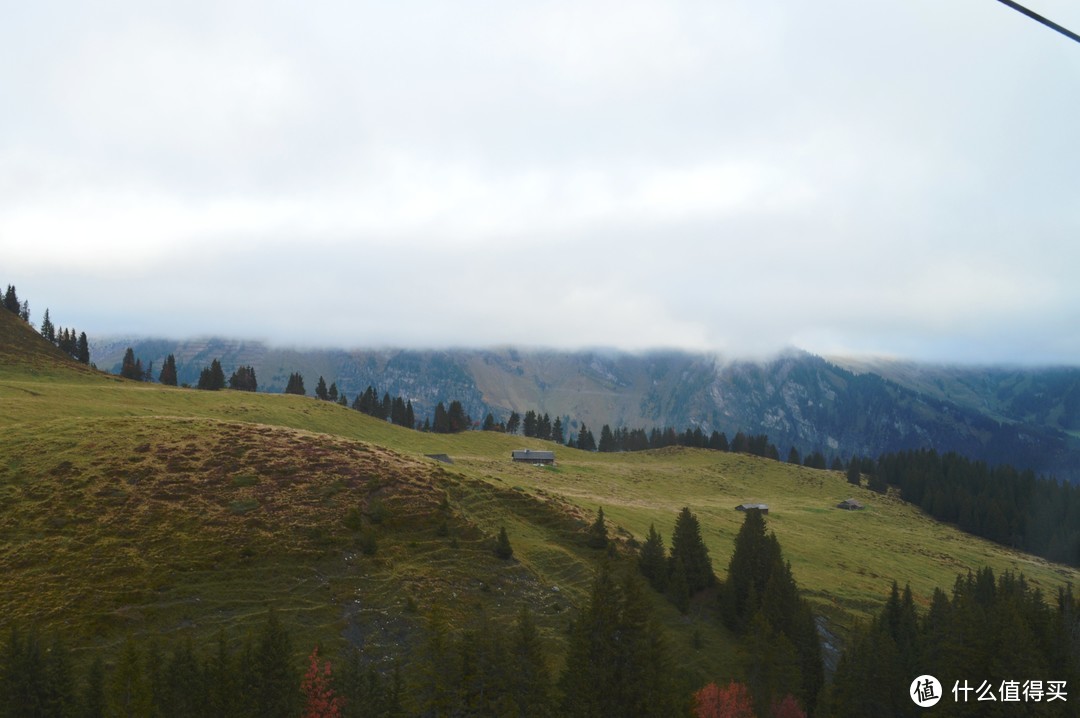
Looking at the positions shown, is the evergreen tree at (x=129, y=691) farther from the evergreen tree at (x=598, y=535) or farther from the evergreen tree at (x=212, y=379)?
the evergreen tree at (x=212, y=379)

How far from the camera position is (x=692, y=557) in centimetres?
7175

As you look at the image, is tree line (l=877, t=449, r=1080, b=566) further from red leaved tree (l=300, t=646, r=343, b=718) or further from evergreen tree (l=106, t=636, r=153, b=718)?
evergreen tree (l=106, t=636, r=153, b=718)

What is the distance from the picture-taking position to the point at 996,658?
4553cm

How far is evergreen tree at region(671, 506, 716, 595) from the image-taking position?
70250 mm

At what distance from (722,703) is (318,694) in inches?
1242

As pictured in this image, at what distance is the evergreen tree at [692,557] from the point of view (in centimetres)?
7025

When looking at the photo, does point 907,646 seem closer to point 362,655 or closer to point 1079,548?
point 362,655

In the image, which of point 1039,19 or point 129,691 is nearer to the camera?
point 1039,19

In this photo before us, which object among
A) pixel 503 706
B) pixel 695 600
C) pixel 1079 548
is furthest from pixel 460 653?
pixel 1079 548

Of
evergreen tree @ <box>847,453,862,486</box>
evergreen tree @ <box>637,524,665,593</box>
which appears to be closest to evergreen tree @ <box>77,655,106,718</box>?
evergreen tree @ <box>637,524,665,593</box>

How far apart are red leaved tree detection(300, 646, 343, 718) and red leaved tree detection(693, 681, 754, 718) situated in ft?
89.0

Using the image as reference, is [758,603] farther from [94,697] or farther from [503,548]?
[94,697]

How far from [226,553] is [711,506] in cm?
9503

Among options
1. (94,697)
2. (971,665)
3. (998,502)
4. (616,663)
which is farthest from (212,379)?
(998,502)
